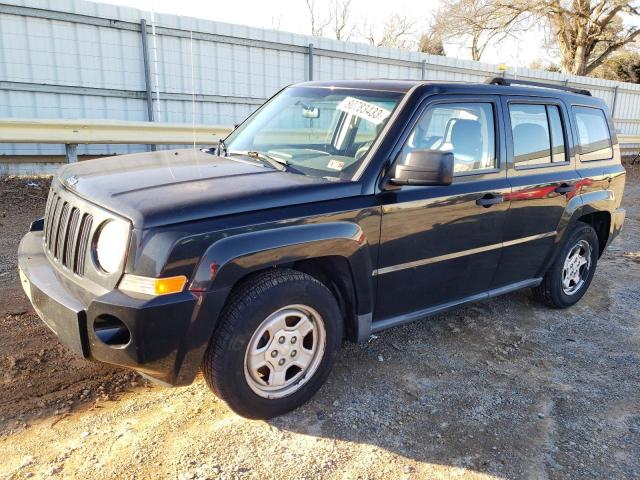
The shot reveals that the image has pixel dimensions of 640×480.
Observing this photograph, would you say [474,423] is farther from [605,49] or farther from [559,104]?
[605,49]

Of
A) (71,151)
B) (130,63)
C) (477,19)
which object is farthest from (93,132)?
(477,19)

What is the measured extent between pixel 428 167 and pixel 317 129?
3.44ft

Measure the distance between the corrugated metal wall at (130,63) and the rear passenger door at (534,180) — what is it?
4678 mm

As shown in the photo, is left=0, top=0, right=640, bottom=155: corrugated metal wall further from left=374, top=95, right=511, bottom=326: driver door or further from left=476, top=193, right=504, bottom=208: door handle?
left=476, top=193, right=504, bottom=208: door handle

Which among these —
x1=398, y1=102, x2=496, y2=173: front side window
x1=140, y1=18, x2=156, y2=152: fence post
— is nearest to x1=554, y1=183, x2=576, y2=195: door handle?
x1=398, y1=102, x2=496, y2=173: front side window

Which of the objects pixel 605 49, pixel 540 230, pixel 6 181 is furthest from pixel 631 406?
pixel 605 49

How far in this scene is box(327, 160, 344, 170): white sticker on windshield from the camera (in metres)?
3.30

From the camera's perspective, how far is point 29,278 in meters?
2.98

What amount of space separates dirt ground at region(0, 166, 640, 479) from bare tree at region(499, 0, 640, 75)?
2756cm

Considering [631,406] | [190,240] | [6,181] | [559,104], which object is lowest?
[631,406]

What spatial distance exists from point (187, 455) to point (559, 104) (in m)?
3.95

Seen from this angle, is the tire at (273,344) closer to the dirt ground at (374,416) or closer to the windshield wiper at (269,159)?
the dirt ground at (374,416)

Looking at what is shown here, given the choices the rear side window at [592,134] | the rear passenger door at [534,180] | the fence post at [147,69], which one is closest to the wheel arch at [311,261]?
the rear passenger door at [534,180]

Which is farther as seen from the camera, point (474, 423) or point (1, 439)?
point (474, 423)
